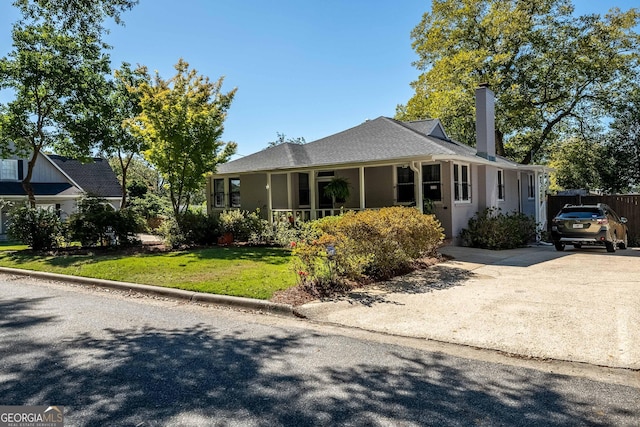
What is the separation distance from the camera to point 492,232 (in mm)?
13930

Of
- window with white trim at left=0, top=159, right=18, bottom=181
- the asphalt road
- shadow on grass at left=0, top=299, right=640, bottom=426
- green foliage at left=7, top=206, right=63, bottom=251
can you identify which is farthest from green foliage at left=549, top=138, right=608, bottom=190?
window with white trim at left=0, top=159, right=18, bottom=181

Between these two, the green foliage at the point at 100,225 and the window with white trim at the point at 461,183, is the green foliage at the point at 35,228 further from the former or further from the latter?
the window with white trim at the point at 461,183

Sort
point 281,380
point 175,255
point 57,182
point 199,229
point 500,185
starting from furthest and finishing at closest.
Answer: point 57,182
point 500,185
point 199,229
point 175,255
point 281,380

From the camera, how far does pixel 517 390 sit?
144 inches

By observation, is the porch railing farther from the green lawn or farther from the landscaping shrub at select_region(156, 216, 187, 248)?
the landscaping shrub at select_region(156, 216, 187, 248)

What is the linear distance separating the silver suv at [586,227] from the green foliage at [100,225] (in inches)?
561

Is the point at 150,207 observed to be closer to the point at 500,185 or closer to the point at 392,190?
the point at 392,190

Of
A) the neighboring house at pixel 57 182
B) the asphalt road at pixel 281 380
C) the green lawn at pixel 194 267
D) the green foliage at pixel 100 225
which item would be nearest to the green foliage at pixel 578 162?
the green lawn at pixel 194 267

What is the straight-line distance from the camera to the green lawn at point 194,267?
8000 mm

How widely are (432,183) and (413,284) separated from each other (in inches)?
→ 281

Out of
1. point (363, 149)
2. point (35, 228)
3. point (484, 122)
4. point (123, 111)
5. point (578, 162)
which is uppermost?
point (123, 111)

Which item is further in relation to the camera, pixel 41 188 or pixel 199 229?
pixel 41 188

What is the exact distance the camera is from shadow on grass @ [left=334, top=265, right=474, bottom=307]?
23.2 ft

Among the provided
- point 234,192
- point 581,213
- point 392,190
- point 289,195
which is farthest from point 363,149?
point 581,213
